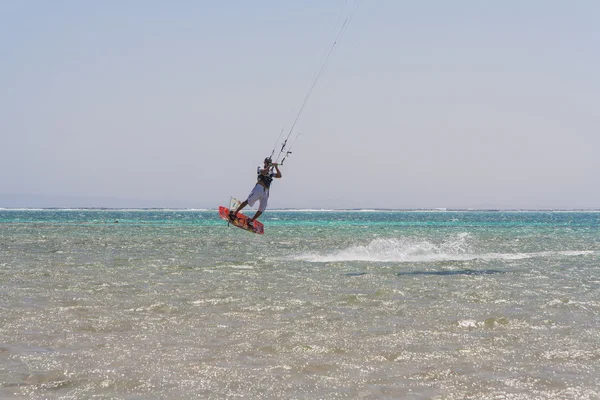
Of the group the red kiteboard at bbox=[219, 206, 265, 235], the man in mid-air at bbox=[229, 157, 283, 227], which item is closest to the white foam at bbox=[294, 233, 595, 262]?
the red kiteboard at bbox=[219, 206, 265, 235]

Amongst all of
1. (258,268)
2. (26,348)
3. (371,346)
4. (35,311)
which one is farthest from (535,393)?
(258,268)

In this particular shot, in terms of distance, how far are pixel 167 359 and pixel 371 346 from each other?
123 inches

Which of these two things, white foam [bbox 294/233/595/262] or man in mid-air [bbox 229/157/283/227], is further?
white foam [bbox 294/233/595/262]

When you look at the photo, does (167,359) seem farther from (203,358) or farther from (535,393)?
(535,393)

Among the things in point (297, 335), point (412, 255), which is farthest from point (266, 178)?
point (297, 335)

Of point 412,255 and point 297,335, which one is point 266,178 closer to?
point 412,255

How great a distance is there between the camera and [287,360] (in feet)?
30.5

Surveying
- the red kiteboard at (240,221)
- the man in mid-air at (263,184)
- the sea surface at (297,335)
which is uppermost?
the man in mid-air at (263,184)

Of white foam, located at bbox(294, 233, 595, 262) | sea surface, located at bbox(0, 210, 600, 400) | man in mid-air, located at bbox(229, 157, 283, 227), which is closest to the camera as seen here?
sea surface, located at bbox(0, 210, 600, 400)

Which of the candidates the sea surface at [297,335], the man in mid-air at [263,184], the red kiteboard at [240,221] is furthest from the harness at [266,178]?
the sea surface at [297,335]

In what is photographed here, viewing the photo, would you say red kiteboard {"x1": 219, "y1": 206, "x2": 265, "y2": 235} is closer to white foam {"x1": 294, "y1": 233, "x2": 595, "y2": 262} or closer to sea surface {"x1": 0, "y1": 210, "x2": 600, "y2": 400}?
white foam {"x1": 294, "y1": 233, "x2": 595, "y2": 262}

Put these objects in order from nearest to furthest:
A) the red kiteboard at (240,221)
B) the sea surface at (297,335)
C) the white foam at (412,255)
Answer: the sea surface at (297,335)
the red kiteboard at (240,221)
the white foam at (412,255)

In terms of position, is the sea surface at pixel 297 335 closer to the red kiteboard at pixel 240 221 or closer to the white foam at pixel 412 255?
the red kiteboard at pixel 240 221

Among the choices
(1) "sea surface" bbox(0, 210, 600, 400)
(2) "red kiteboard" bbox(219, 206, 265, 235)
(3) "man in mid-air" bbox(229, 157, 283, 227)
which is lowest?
Result: (1) "sea surface" bbox(0, 210, 600, 400)
